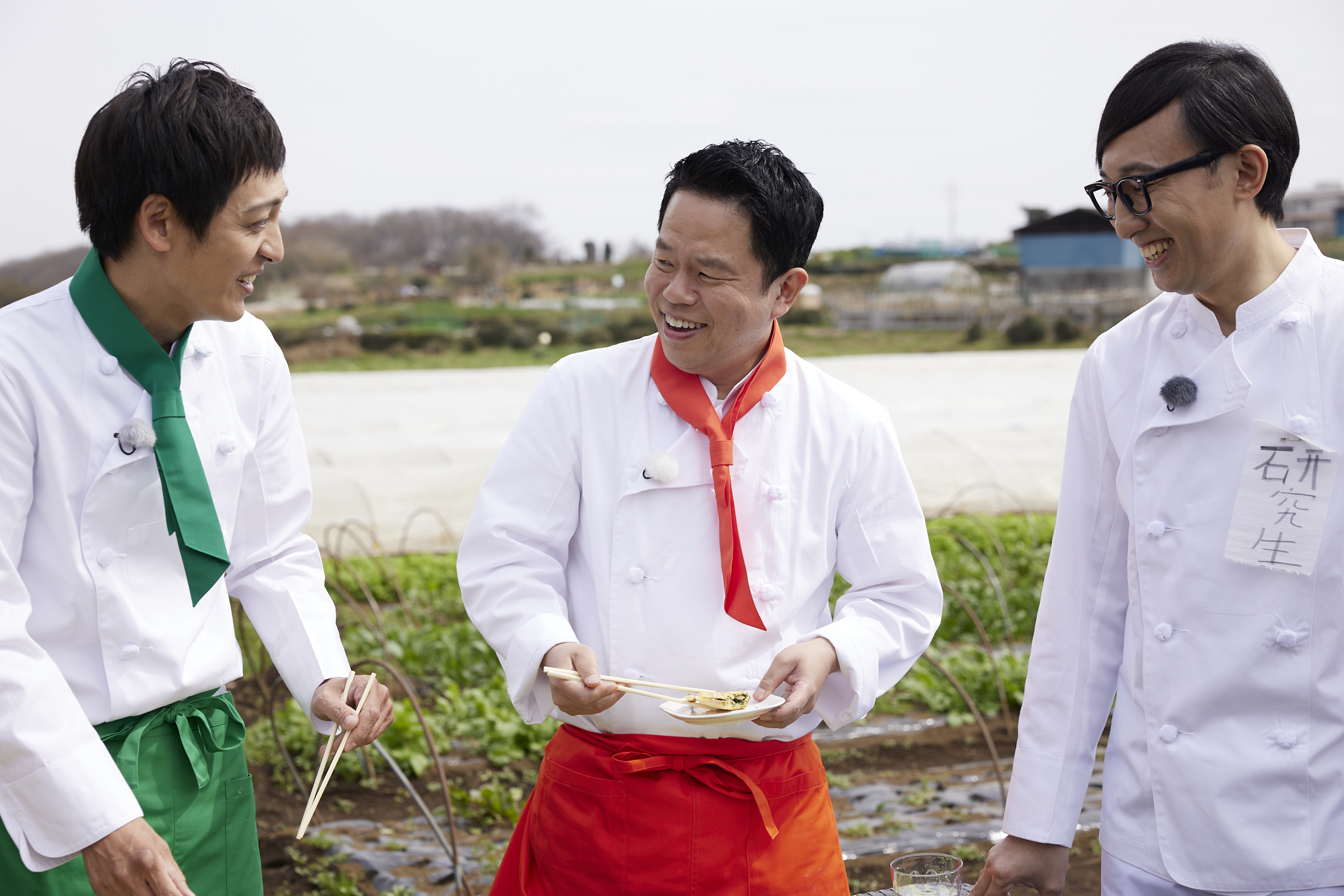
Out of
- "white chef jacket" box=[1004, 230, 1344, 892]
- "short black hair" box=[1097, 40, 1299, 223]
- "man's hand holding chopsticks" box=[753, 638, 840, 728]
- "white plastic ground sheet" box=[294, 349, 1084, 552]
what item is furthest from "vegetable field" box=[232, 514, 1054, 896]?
"short black hair" box=[1097, 40, 1299, 223]

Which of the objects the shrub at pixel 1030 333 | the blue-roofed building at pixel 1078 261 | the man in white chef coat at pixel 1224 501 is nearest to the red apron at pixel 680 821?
the man in white chef coat at pixel 1224 501

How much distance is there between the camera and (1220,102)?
187 centimetres

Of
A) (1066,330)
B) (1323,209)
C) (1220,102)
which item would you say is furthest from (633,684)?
(1323,209)

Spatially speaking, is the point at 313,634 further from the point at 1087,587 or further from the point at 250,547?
the point at 1087,587

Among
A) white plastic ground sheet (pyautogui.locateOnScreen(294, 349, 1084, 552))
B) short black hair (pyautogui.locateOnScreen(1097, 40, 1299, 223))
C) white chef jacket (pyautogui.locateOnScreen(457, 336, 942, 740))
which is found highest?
short black hair (pyautogui.locateOnScreen(1097, 40, 1299, 223))

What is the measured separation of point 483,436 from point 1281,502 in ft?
50.4

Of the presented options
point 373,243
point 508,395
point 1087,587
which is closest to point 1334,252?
point 508,395

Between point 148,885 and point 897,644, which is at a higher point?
point 897,644

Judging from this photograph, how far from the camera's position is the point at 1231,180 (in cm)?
189

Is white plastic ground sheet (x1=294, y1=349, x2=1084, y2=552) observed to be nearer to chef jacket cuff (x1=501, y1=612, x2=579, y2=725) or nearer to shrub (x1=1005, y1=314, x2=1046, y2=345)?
chef jacket cuff (x1=501, y1=612, x2=579, y2=725)

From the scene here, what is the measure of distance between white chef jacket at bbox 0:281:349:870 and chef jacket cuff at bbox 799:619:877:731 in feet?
3.08

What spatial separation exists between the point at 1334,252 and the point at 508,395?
2686cm

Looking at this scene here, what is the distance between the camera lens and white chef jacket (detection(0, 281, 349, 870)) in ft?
5.84

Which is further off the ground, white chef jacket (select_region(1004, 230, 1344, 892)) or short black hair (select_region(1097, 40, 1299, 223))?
short black hair (select_region(1097, 40, 1299, 223))
